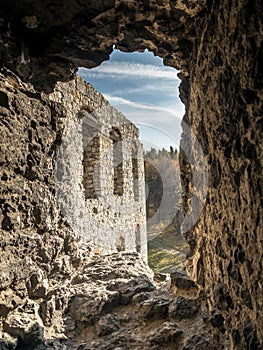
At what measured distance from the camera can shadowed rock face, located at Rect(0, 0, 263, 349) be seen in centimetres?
138

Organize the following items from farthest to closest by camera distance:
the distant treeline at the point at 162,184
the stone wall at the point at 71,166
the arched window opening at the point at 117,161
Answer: the distant treeline at the point at 162,184 → the arched window opening at the point at 117,161 → the stone wall at the point at 71,166

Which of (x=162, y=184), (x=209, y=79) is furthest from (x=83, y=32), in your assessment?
(x=162, y=184)

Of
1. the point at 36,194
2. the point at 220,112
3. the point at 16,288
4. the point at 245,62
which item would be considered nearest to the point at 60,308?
the point at 16,288

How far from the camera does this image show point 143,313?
8.16 ft

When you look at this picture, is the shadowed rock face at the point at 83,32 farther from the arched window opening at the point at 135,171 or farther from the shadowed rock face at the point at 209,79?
the arched window opening at the point at 135,171

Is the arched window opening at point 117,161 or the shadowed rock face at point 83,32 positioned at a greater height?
the shadowed rock face at point 83,32

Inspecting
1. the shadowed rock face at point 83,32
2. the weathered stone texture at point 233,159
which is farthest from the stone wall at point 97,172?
the weathered stone texture at point 233,159

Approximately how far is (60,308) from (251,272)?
1854mm

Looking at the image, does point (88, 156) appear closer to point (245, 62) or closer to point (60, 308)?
point (60, 308)

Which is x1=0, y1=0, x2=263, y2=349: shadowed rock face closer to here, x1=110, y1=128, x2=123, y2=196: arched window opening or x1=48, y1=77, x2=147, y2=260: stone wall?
x1=48, y1=77, x2=147, y2=260: stone wall

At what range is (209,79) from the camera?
6.32 ft

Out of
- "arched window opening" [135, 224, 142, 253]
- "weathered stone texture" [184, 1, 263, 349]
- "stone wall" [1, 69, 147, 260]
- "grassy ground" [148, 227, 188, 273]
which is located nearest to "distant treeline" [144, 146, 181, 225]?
"grassy ground" [148, 227, 188, 273]

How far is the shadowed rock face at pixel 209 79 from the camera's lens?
138 centimetres

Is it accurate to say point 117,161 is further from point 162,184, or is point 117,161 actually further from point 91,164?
point 162,184
